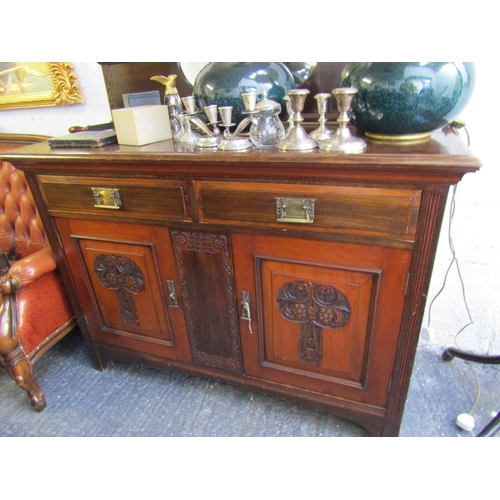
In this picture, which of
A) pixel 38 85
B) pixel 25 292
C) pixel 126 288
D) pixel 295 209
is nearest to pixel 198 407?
pixel 126 288

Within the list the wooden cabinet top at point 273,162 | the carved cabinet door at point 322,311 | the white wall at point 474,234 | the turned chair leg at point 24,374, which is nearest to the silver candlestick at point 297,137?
the wooden cabinet top at point 273,162

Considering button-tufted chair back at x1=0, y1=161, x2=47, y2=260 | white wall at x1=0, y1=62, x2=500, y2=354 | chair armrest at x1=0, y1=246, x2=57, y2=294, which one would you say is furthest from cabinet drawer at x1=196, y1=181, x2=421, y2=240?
button-tufted chair back at x1=0, y1=161, x2=47, y2=260

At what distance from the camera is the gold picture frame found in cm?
133

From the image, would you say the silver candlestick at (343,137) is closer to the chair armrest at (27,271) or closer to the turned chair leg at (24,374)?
the chair armrest at (27,271)

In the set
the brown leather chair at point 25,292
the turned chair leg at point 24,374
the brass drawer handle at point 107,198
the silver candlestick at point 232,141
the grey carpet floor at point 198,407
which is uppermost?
the silver candlestick at point 232,141

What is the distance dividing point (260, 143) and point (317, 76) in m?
0.34

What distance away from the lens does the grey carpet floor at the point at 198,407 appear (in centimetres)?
104

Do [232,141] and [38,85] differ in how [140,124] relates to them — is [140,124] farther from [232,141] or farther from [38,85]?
[38,85]

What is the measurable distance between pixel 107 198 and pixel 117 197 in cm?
3

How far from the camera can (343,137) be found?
0.67 m

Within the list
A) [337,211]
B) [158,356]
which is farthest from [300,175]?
[158,356]

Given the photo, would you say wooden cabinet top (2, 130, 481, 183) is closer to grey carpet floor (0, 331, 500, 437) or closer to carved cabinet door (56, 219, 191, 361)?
carved cabinet door (56, 219, 191, 361)
